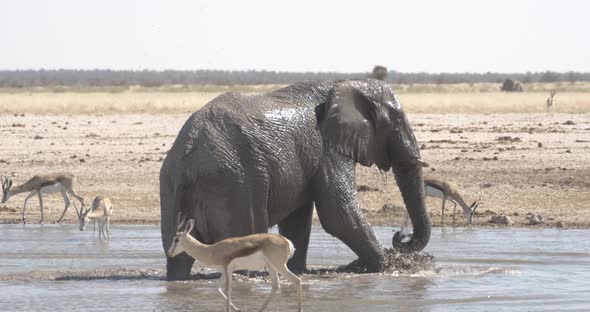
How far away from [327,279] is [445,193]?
651 centimetres

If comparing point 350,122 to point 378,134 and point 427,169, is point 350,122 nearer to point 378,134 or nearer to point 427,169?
point 378,134

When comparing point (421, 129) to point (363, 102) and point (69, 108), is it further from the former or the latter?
point (363, 102)

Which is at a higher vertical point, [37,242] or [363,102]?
[363,102]

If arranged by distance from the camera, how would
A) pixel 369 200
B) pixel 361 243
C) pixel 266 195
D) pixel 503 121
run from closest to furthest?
pixel 266 195, pixel 361 243, pixel 369 200, pixel 503 121

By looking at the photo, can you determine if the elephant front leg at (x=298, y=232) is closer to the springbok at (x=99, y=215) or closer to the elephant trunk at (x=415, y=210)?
the elephant trunk at (x=415, y=210)

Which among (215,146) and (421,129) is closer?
(215,146)

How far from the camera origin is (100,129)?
31781 mm

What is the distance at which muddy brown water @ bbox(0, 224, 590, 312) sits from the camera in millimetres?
11484

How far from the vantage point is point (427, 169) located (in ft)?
75.8

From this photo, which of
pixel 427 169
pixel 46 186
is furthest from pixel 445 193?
pixel 46 186

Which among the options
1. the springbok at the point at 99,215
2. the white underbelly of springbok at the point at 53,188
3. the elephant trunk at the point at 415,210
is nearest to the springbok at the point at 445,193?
the springbok at the point at 99,215

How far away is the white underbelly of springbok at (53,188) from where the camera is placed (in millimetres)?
19688

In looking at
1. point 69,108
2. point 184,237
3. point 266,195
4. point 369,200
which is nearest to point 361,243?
point 266,195

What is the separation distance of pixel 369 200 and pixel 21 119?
1811cm
